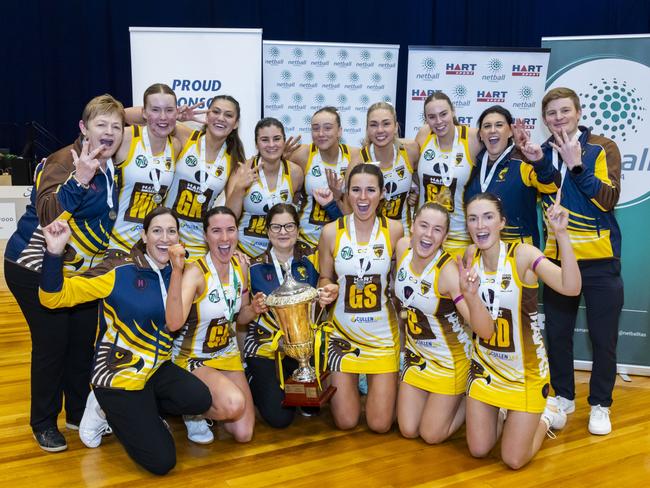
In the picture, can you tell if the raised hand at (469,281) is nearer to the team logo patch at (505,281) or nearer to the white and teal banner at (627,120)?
the team logo patch at (505,281)

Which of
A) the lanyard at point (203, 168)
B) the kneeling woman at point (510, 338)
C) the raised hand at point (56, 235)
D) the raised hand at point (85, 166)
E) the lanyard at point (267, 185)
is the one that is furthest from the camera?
the lanyard at point (267, 185)

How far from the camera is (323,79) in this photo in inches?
212

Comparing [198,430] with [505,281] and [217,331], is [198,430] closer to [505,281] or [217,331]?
A: [217,331]

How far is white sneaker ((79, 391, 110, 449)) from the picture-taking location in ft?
10.5

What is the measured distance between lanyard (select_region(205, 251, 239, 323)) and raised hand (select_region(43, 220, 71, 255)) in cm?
83

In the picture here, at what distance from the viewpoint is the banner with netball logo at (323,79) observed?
17.5ft

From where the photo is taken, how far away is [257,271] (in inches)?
139

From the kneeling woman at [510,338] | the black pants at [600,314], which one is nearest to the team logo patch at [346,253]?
the kneeling woman at [510,338]

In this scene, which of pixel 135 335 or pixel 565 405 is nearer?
pixel 135 335

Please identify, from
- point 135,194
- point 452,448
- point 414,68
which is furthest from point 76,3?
point 452,448

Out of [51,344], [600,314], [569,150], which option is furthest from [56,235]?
[600,314]

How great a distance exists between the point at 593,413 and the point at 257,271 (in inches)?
82.7

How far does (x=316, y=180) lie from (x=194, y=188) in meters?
0.81

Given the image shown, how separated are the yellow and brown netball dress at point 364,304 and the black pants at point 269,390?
34 cm
